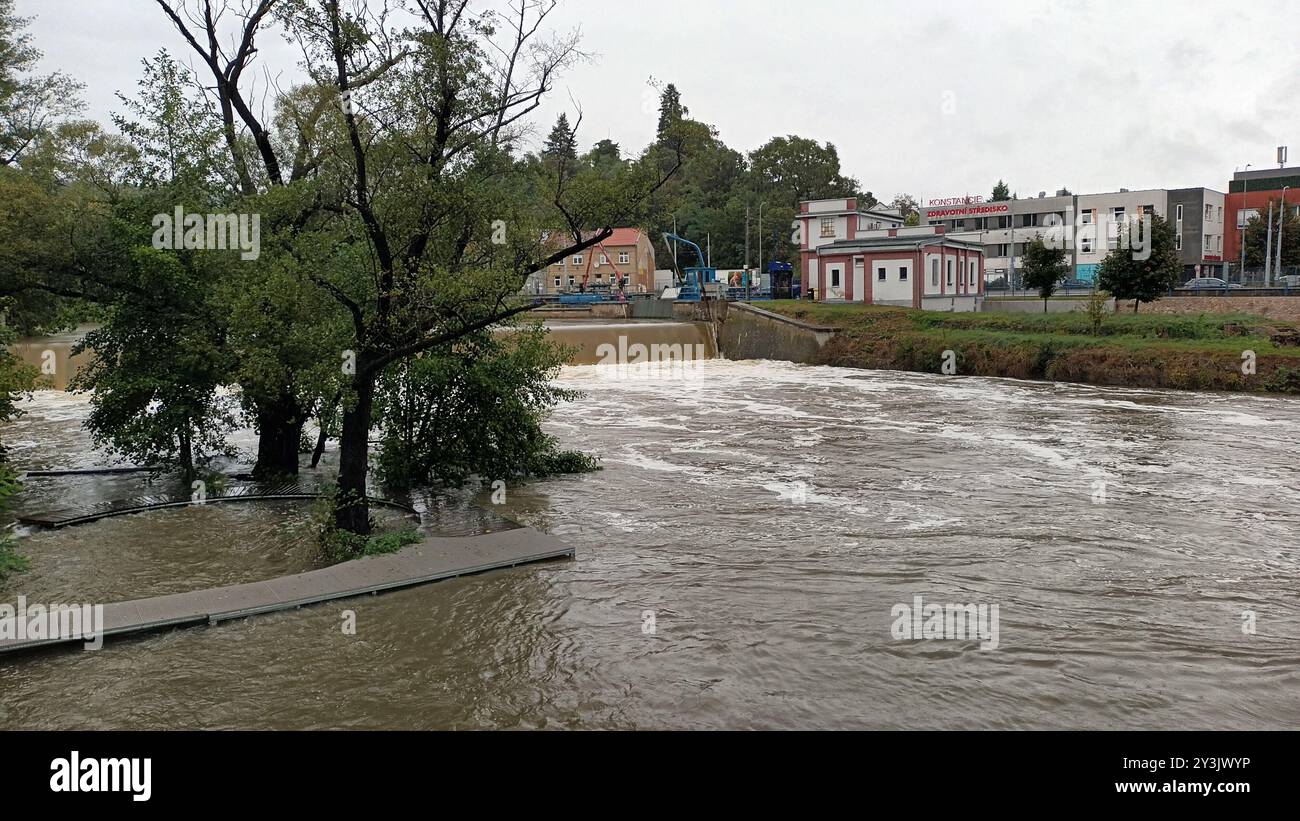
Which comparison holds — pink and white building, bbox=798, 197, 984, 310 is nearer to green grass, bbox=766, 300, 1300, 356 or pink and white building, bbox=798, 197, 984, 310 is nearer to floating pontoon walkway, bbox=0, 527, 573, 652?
green grass, bbox=766, 300, 1300, 356

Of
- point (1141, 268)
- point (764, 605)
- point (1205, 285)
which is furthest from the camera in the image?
point (1205, 285)

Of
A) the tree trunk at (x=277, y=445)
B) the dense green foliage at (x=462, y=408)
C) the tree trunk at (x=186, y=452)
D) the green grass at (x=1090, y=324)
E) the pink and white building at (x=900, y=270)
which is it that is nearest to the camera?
the tree trunk at (x=186, y=452)

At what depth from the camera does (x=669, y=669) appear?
402 inches

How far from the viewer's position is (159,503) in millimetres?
17688

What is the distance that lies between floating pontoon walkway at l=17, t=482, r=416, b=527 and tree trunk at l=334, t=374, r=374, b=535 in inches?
107

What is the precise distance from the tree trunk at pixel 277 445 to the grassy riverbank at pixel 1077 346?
1268 inches

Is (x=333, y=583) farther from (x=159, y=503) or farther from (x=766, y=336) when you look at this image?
(x=766, y=336)

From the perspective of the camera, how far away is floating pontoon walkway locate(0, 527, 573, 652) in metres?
10.9

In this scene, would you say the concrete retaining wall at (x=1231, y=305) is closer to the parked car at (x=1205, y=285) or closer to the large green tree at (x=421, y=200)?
the parked car at (x=1205, y=285)

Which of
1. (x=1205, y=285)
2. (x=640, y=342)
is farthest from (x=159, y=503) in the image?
(x=1205, y=285)

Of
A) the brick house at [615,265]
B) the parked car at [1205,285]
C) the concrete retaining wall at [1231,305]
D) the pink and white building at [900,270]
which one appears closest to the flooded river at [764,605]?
the concrete retaining wall at [1231,305]

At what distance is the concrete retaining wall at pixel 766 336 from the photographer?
5066cm

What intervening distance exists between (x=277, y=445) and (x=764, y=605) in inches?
483
